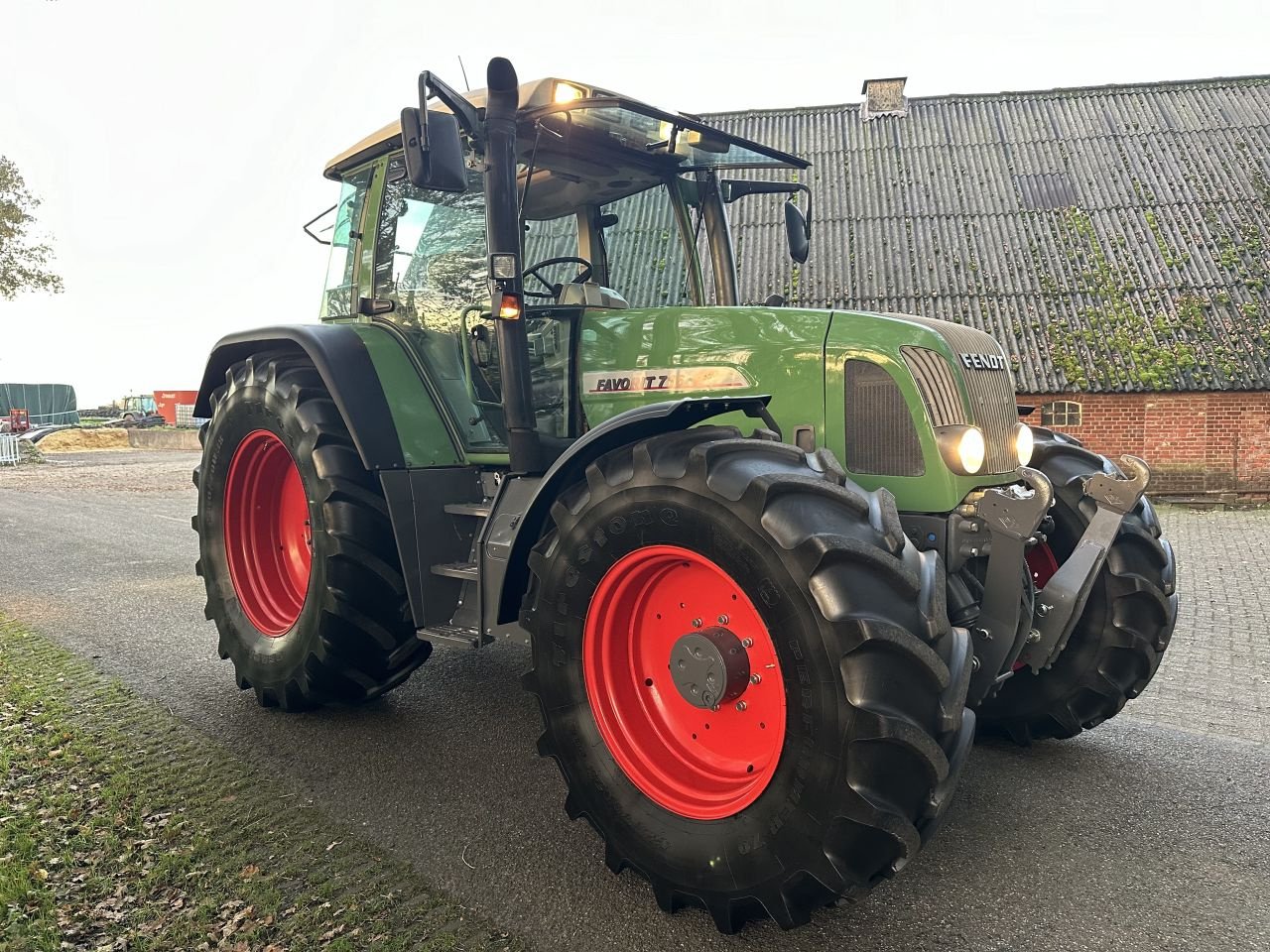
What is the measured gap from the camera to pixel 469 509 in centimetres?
378

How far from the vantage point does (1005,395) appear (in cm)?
340

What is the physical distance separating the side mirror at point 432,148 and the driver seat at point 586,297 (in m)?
0.80

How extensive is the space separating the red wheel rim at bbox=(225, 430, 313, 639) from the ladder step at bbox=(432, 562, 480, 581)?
40.4 inches

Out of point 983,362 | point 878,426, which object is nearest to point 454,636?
point 878,426

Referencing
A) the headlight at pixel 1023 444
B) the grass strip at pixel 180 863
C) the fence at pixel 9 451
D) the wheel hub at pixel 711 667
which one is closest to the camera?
the grass strip at pixel 180 863

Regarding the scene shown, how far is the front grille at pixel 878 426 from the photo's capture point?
119 inches

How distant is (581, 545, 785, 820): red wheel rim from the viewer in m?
2.59

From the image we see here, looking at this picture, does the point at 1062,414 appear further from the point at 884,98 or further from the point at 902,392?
the point at 902,392

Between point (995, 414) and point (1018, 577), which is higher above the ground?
point (995, 414)

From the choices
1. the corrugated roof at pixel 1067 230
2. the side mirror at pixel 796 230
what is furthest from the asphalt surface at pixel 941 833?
the corrugated roof at pixel 1067 230

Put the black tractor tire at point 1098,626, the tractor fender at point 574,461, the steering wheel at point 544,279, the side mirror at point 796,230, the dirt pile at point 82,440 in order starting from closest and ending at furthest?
the tractor fender at point 574,461, the black tractor tire at point 1098,626, the steering wheel at point 544,279, the side mirror at point 796,230, the dirt pile at point 82,440

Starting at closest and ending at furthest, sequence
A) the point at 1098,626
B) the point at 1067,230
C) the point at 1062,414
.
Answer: the point at 1098,626
the point at 1062,414
the point at 1067,230

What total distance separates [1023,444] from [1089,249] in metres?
14.0

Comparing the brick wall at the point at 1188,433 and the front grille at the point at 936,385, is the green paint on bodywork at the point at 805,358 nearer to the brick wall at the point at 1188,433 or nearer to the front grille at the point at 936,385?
the front grille at the point at 936,385
